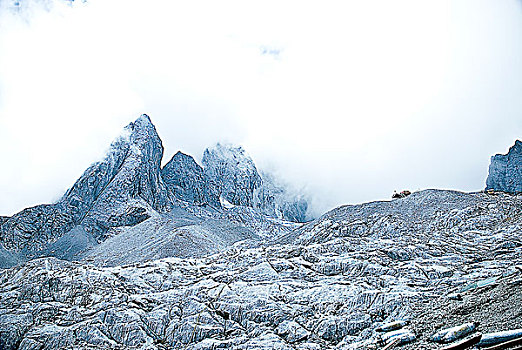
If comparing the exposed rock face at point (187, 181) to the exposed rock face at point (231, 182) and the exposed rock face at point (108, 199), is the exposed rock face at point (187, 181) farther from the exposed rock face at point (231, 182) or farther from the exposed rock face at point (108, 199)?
the exposed rock face at point (231, 182)

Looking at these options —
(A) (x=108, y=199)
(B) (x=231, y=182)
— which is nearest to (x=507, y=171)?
(B) (x=231, y=182)

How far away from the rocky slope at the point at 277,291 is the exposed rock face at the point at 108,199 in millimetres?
74992

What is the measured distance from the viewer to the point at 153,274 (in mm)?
48875

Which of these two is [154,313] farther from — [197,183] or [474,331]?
[197,183]

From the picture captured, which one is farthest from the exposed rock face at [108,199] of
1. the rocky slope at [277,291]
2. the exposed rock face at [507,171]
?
the exposed rock face at [507,171]

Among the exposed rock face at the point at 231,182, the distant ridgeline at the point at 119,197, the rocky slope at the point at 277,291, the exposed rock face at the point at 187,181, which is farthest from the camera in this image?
the exposed rock face at the point at 231,182

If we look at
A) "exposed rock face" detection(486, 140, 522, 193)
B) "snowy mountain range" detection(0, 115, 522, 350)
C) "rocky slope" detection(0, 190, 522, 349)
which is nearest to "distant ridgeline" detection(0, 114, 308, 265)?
"snowy mountain range" detection(0, 115, 522, 350)

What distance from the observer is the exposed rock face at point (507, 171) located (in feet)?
388

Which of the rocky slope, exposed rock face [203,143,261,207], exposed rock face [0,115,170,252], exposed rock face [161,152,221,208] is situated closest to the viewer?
the rocky slope

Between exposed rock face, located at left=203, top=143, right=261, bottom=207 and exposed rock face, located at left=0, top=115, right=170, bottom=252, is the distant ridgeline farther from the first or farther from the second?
exposed rock face, located at left=203, top=143, right=261, bottom=207

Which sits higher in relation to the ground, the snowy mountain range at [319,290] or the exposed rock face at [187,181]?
the exposed rock face at [187,181]

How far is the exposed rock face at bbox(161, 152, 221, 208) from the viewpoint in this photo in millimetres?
165125

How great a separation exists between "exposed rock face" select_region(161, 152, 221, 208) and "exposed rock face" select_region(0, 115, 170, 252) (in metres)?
11.6

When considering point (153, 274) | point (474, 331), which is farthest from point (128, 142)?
Answer: point (474, 331)
